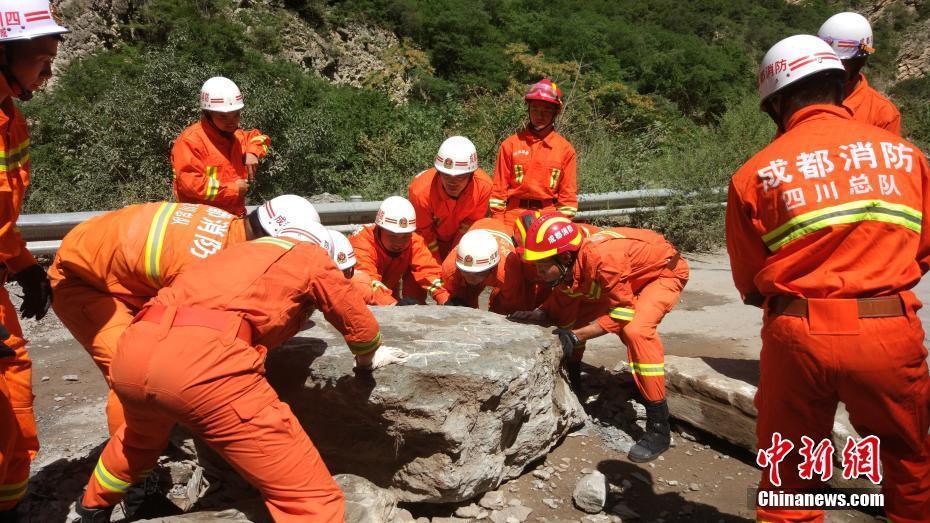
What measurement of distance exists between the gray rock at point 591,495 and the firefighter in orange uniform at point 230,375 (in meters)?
1.51

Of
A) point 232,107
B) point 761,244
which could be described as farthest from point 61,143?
point 761,244

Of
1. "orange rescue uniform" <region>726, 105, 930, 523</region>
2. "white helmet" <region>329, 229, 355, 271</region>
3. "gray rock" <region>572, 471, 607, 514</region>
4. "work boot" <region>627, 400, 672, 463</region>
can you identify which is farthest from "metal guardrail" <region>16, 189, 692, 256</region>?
"orange rescue uniform" <region>726, 105, 930, 523</region>

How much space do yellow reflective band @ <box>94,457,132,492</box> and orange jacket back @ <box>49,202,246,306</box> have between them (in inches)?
32.5

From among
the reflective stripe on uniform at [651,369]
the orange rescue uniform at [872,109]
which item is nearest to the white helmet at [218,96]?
the reflective stripe on uniform at [651,369]

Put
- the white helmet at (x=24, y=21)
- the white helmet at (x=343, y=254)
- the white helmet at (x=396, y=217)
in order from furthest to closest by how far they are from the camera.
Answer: the white helmet at (x=396, y=217) → the white helmet at (x=343, y=254) → the white helmet at (x=24, y=21)

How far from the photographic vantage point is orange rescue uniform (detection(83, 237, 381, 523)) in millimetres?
2592

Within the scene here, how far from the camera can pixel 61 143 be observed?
10109mm

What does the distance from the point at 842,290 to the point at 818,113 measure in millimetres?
734

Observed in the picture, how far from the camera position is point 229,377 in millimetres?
2631

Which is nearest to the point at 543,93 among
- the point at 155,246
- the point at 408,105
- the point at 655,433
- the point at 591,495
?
the point at 655,433

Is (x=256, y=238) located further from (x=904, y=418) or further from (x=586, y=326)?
(x=904, y=418)

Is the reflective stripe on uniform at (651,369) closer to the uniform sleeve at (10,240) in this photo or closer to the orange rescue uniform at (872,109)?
the orange rescue uniform at (872,109)

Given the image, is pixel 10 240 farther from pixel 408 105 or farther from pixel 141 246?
pixel 408 105

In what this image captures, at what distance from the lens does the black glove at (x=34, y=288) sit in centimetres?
328
